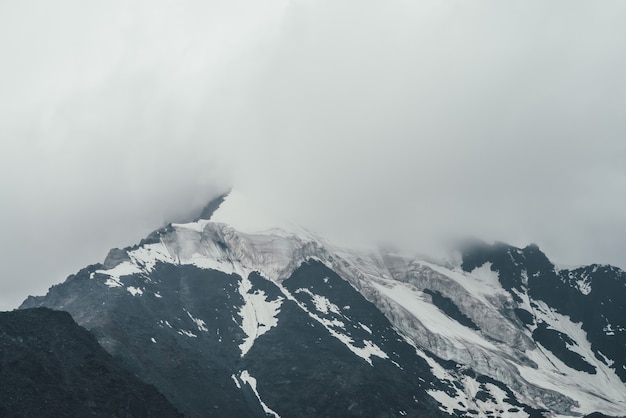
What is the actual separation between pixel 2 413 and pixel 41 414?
12.1 meters

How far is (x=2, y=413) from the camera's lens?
188125 millimetres

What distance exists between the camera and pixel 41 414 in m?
197
